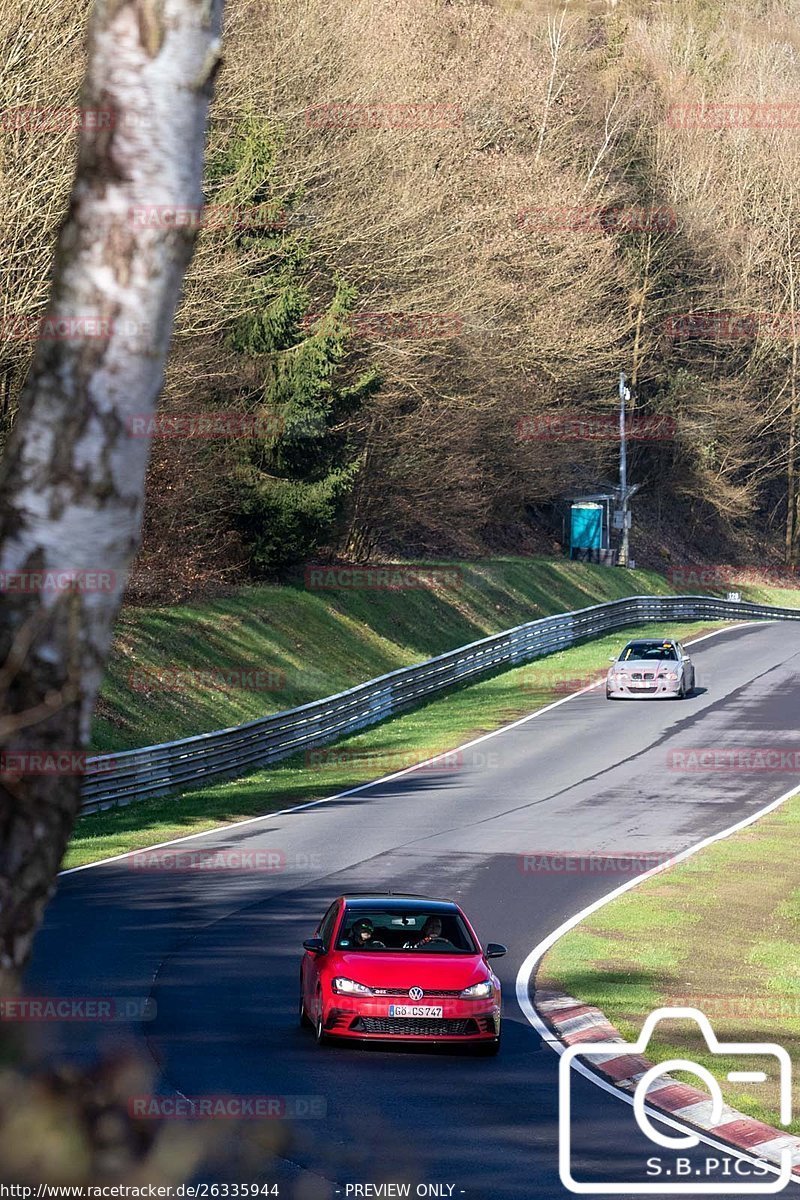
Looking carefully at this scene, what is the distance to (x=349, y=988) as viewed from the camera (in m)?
14.8

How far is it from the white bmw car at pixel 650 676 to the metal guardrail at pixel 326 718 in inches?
199

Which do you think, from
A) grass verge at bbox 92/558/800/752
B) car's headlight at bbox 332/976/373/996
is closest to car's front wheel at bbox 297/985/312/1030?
car's headlight at bbox 332/976/373/996

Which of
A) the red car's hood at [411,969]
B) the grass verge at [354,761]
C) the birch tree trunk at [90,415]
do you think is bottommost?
the grass verge at [354,761]

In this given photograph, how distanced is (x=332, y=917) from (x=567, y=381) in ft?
169

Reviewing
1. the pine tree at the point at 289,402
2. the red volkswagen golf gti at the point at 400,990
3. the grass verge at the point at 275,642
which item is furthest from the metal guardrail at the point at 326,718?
the red volkswagen golf gti at the point at 400,990

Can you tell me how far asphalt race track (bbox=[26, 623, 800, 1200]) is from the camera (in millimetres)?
11258

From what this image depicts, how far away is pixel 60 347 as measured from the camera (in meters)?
4.37

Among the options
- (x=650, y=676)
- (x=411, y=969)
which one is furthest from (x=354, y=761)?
(x=411, y=969)

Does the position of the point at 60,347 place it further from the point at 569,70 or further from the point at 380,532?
the point at 569,70

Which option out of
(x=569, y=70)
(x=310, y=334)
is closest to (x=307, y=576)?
(x=310, y=334)

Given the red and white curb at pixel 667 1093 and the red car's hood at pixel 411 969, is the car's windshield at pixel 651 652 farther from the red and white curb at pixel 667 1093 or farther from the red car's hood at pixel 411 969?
the red car's hood at pixel 411 969

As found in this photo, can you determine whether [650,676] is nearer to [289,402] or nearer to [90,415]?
[289,402]

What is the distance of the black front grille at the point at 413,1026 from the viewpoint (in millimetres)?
14594

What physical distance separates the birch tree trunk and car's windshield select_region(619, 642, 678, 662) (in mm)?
40402
